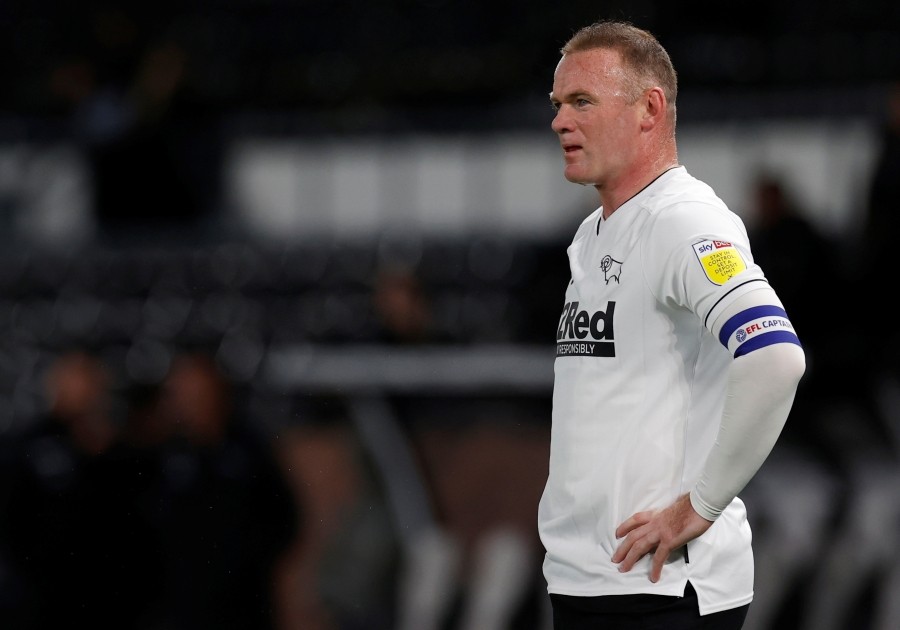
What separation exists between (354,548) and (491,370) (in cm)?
108

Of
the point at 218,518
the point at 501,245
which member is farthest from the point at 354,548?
the point at 501,245

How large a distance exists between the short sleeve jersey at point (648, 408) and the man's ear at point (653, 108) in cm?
14

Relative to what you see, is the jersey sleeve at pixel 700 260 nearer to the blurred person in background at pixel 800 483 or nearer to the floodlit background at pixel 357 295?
the floodlit background at pixel 357 295

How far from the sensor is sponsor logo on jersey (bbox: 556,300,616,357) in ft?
9.05

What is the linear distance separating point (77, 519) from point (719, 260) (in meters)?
4.17

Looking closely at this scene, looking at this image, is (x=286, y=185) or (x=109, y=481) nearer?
(x=109, y=481)

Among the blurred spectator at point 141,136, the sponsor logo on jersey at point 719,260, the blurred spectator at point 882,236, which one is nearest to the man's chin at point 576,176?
the sponsor logo on jersey at point 719,260

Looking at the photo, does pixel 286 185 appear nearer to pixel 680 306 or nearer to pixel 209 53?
pixel 209 53

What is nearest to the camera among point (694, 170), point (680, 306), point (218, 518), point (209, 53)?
point (680, 306)

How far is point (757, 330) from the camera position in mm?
2506

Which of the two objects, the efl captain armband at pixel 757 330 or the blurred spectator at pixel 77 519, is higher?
the efl captain armband at pixel 757 330

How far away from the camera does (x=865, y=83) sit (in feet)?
33.9

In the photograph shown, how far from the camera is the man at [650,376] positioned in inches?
101

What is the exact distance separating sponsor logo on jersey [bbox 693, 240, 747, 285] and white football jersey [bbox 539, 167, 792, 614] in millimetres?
37
